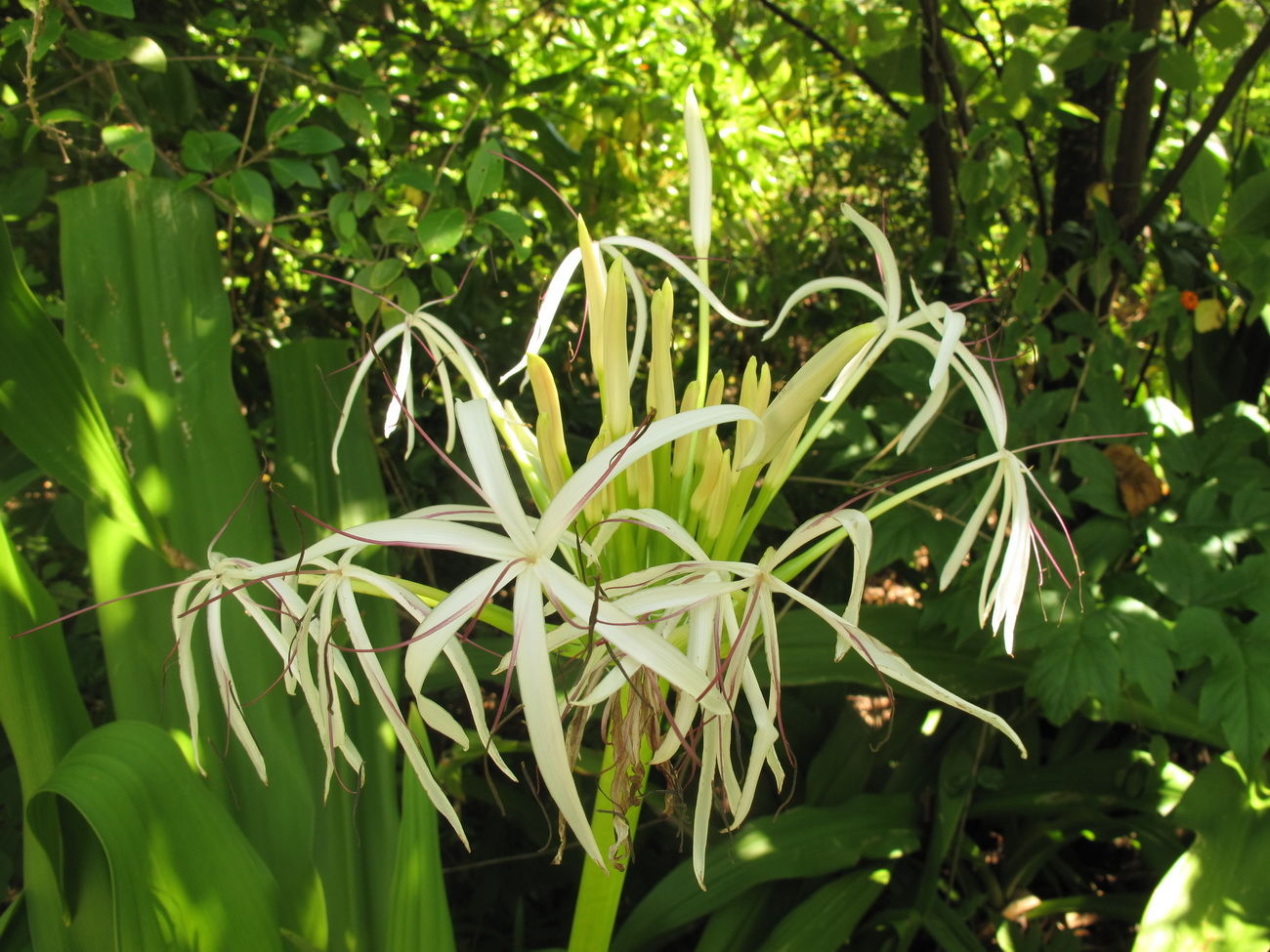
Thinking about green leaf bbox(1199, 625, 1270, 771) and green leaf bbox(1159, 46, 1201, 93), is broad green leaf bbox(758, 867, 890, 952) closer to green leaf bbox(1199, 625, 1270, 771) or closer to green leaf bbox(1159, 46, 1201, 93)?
green leaf bbox(1199, 625, 1270, 771)

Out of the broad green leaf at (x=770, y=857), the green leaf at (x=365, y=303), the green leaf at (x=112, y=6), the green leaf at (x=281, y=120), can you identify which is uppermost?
the green leaf at (x=112, y=6)

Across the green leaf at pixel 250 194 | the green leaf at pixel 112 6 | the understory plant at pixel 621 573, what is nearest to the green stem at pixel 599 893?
the understory plant at pixel 621 573

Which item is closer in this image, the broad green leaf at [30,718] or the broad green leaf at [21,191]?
the broad green leaf at [30,718]

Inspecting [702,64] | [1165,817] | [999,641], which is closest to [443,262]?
[702,64]

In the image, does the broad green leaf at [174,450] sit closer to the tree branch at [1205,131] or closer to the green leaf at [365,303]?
the green leaf at [365,303]

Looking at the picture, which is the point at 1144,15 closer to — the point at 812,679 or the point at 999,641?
the point at 999,641

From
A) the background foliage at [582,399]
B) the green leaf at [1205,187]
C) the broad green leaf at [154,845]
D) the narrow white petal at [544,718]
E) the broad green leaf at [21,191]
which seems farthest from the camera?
the green leaf at [1205,187]

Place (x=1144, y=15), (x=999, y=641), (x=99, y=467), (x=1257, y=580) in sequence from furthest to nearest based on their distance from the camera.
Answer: (x=1144, y=15), (x=999, y=641), (x=1257, y=580), (x=99, y=467)

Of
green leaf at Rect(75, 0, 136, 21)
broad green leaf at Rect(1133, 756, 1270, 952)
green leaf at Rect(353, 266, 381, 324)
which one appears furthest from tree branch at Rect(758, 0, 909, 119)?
broad green leaf at Rect(1133, 756, 1270, 952)
